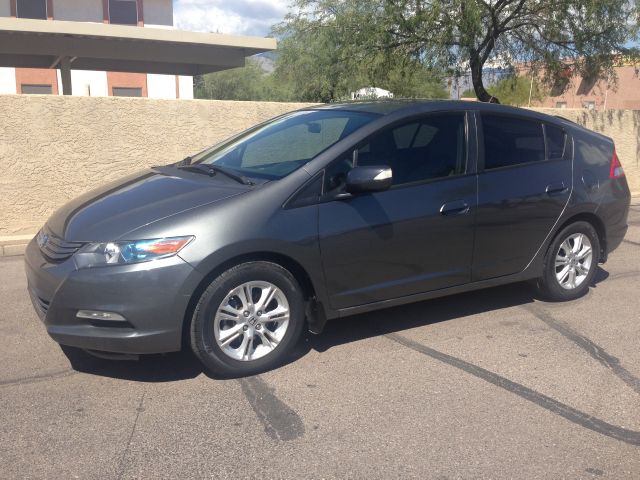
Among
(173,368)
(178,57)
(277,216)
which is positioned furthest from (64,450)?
(178,57)

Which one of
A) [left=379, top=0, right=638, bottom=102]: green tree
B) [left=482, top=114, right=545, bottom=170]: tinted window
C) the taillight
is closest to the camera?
[left=482, top=114, right=545, bottom=170]: tinted window

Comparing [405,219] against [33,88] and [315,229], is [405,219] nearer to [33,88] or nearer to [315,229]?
[315,229]

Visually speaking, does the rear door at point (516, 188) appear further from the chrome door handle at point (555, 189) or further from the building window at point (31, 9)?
the building window at point (31, 9)

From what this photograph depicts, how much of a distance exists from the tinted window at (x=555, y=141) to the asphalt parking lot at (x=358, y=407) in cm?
140

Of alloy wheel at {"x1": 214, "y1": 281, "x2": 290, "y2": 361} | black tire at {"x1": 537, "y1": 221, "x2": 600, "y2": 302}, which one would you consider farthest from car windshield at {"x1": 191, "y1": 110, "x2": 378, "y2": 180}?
black tire at {"x1": 537, "y1": 221, "x2": 600, "y2": 302}

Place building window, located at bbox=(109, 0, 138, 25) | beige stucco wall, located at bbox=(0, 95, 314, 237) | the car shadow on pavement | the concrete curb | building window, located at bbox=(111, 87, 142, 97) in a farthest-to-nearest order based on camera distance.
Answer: building window, located at bbox=(111, 87, 142, 97) < building window, located at bbox=(109, 0, 138, 25) < beige stucco wall, located at bbox=(0, 95, 314, 237) < the concrete curb < the car shadow on pavement

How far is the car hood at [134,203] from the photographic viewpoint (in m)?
4.14

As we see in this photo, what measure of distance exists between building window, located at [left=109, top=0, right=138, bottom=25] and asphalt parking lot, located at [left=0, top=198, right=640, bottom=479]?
34.6 meters

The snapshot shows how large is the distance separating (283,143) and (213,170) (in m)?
0.61

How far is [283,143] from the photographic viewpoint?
521 centimetres

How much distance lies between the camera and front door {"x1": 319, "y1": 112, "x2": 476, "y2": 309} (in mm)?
4531

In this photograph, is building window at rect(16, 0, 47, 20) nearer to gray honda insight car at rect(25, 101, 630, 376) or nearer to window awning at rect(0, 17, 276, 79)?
window awning at rect(0, 17, 276, 79)

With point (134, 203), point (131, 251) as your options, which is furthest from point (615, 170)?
point (131, 251)

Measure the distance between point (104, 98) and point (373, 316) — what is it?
16.0ft
